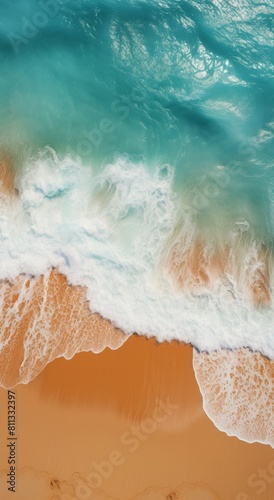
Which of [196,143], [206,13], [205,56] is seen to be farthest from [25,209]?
[206,13]

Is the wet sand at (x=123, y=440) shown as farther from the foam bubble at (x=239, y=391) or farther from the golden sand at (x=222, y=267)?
the golden sand at (x=222, y=267)

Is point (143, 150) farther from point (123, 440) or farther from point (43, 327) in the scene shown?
point (123, 440)

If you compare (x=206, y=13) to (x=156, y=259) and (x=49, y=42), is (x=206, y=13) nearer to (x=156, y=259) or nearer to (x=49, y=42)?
(x=49, y=42)

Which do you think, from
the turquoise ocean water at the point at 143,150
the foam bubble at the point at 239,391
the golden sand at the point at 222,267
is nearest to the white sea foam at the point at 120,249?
the turquoise ocean water at the point at 143,150

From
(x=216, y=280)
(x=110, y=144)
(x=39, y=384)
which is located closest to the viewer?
(x=39, y=384)

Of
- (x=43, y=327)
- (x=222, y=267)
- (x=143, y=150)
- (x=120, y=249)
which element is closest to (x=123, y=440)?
(x=43, y=327)

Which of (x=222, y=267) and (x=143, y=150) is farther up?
(x=143, y=150)
